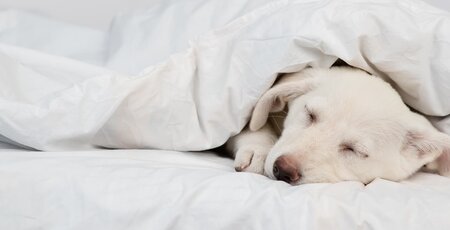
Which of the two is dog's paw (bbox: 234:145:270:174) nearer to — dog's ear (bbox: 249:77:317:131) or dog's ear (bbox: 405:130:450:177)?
dog's ear (bbox: 249:77:317:131)

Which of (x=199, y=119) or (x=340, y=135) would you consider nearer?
(x=340, y=135)

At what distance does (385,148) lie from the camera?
144 centimetres

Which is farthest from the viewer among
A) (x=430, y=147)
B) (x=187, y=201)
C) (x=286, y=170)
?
(x=430, y=147)

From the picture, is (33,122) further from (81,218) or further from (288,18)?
(288,18)

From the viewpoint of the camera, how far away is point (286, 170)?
1.32 meters

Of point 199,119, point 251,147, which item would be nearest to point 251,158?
point 251,147

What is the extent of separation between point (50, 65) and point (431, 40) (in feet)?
2.88

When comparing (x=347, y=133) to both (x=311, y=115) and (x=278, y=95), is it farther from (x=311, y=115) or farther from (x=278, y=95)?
(x=278, y=95)

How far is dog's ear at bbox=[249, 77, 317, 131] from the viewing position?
4.95 ft

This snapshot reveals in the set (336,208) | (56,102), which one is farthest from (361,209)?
(56,102)

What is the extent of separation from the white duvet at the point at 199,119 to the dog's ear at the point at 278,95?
0.07ft

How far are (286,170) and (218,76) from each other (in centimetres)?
33

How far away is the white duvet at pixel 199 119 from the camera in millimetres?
1146

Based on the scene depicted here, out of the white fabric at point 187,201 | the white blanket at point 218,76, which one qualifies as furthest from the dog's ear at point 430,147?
the white fabric at point 187,201
